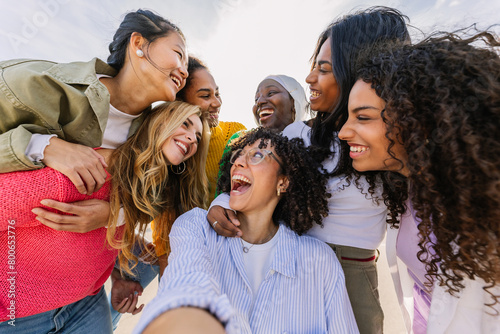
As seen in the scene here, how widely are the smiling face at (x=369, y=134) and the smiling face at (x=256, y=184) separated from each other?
673 millimetres

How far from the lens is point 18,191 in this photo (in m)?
1.34

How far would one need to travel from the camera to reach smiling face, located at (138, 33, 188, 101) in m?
2.06

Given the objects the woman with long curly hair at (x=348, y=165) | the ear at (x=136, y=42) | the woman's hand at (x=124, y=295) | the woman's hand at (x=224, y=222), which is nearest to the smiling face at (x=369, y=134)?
the woman with long curly hair at (x=348, y=165)

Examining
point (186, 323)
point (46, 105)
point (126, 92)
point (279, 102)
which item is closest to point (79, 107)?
point (46, 105)

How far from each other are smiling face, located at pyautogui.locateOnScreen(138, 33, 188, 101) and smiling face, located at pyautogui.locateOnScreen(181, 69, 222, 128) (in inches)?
24.5

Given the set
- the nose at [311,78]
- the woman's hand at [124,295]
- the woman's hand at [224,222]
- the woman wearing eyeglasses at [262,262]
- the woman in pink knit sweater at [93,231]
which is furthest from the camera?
the woman's hand at [124,295]

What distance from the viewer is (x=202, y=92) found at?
2.84 meters

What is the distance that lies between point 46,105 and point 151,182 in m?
0.85

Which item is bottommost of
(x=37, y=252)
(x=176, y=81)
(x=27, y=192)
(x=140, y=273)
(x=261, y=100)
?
(x=140, y=273)

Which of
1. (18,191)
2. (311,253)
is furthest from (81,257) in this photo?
(311,253)

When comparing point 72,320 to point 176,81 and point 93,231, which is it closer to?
point 93,231

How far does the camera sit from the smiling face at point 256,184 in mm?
2008

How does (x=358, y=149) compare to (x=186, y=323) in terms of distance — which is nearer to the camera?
(x=186, y=323)

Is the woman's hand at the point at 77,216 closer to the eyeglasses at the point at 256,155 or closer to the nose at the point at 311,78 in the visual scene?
the eyeglasses at the point at 256,155
